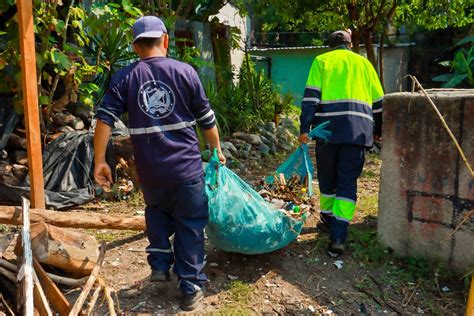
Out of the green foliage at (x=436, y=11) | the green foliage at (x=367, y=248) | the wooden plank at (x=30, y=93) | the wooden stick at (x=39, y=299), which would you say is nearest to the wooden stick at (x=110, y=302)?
the wooden stick at (x=39, y=299)

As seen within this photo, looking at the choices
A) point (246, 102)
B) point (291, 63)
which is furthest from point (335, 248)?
point (291, 63)

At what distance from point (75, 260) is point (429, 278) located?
252 centimetres

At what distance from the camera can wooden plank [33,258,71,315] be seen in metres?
3.04

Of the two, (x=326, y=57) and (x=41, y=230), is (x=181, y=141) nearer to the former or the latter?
(x=41, y=230)

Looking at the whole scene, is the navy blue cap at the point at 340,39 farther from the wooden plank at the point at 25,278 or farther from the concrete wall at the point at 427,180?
the wooden plank at the point at 25,278

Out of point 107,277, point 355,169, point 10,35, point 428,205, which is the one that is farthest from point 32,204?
point 428,205

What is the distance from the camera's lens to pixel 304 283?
365cm

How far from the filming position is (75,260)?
3344 mm

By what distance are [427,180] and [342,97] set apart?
90 centimetres

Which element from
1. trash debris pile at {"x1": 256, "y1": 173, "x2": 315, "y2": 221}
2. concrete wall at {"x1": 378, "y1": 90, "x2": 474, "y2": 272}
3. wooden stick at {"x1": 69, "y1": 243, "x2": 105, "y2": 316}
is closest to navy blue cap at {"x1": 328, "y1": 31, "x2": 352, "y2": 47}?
concrete wall at {"x1": 378, "y1": 90, "x2": 474, "y2": 272}

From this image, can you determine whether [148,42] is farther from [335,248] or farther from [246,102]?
[246,102]

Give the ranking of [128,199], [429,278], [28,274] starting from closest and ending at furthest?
[28,274]
[429,278]
[128,199]

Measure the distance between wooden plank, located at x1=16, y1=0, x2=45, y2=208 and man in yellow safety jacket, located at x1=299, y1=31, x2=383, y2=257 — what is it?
2128 mm

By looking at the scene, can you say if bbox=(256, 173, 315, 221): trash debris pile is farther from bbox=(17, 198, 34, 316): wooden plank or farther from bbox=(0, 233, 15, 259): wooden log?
bbox=(0, 233, 15, 259): wooden log
